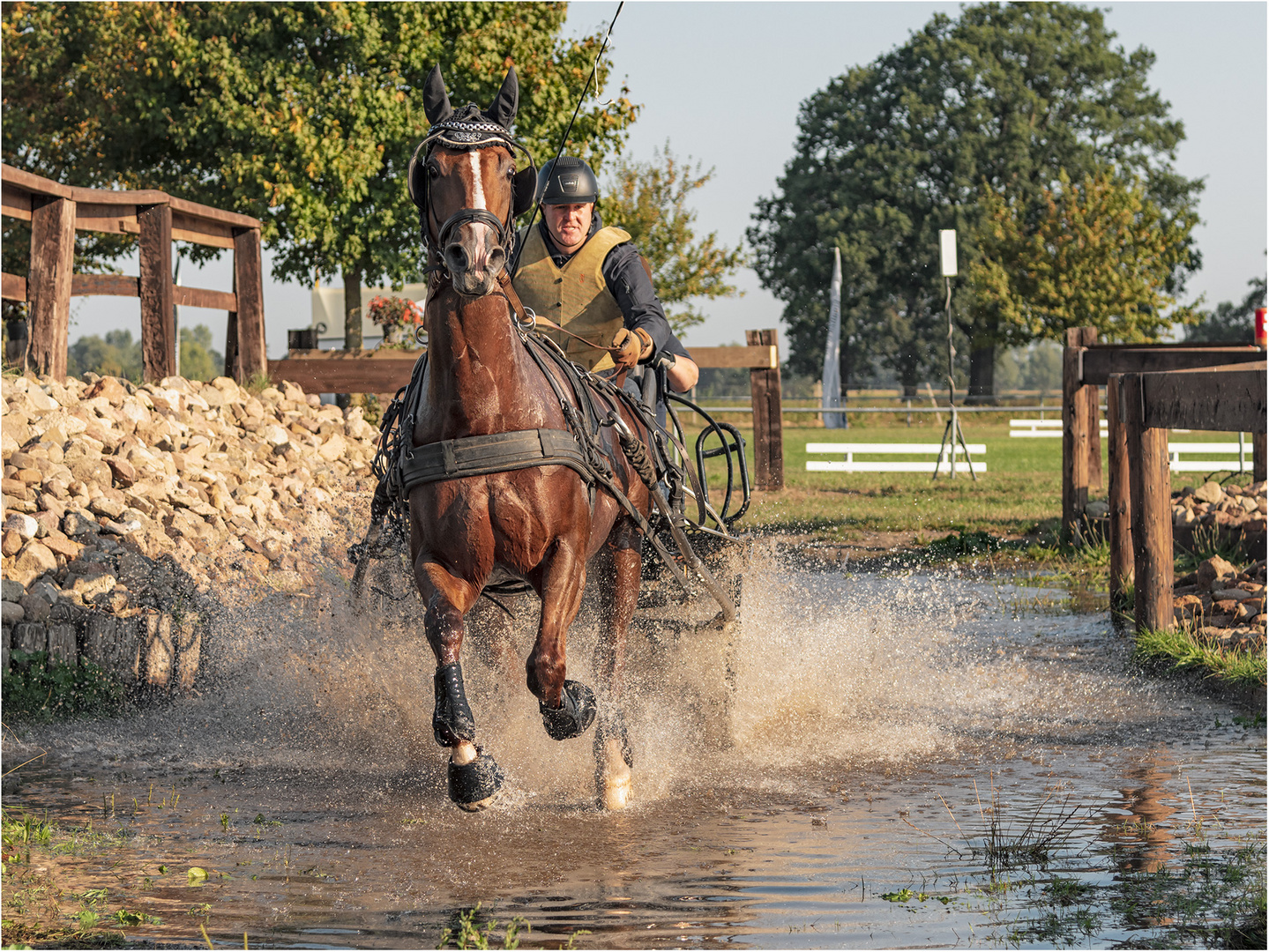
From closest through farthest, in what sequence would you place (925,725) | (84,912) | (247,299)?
(84,912)
(925,725)
(247,299)

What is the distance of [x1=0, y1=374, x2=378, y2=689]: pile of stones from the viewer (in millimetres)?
7332

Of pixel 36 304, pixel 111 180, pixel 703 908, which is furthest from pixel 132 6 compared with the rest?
pixel 703 908

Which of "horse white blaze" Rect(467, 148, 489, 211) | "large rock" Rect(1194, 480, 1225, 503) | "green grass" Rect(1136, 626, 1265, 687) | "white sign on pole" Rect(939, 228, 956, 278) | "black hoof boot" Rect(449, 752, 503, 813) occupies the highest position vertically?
"white sign on pole" Rect(939, 228, 956, 278)

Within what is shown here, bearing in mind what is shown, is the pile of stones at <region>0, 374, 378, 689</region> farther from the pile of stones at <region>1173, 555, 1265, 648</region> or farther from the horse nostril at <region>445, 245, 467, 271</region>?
the pile of stones at <region>1173, 555, 1265, 648</region>

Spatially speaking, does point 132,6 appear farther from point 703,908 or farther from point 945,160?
point 945,160

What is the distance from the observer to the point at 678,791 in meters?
5.79

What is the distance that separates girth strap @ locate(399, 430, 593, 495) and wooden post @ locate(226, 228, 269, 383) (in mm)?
10175

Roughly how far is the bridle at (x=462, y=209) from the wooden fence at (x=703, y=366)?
1017 cm

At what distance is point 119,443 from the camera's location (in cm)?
966

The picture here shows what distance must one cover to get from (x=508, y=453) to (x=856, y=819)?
1974mm

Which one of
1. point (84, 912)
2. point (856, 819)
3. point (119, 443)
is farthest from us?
point (119, 443)

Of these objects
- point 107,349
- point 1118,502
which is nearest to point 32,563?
point 1118,502

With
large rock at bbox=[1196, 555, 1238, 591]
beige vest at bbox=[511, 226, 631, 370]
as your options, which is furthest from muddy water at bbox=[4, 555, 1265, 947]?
beige vest at bbox=[511, 226, 631, 370]

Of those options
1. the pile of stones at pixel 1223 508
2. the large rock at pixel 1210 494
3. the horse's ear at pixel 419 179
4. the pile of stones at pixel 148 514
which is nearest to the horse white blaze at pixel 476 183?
the horse's ear at pixel 419 179
